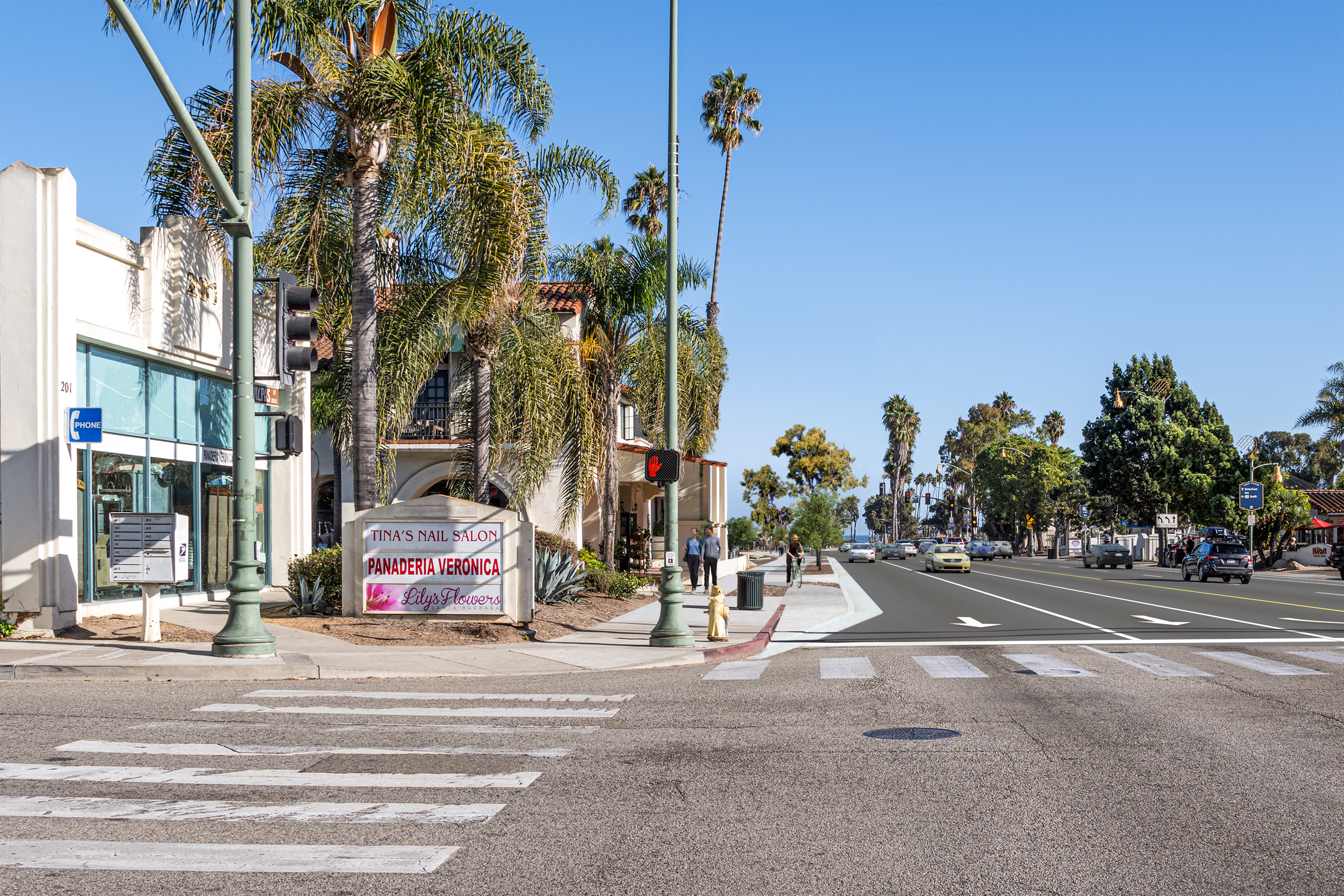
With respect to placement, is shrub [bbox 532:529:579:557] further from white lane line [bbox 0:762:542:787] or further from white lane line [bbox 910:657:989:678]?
white lane line [bbox 0:762:542:787]

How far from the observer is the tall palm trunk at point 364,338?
18.1 m

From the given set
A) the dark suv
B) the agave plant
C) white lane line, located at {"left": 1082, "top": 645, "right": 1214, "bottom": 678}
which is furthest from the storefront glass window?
the dark suv

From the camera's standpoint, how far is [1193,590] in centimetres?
3259

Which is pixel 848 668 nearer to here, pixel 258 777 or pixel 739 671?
pixel 739 671

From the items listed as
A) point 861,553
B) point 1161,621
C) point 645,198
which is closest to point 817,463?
point 861,553

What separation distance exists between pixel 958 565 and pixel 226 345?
119ft

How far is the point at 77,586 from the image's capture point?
50.4 ft

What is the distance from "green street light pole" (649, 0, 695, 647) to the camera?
1573 centimetres

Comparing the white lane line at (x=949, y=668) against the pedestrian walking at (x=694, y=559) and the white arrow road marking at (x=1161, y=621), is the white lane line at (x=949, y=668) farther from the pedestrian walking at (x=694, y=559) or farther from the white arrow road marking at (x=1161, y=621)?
the pedestrian walking at (x=694, y=559)

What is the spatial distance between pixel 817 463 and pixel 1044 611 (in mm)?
54652

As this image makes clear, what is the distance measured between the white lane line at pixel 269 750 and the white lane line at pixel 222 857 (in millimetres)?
2360

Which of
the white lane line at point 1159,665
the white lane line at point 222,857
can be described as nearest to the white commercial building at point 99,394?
the white lane line at point 222,857

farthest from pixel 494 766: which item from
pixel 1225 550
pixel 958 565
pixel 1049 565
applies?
pixel 1049 565

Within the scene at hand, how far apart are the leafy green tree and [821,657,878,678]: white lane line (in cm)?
6393
